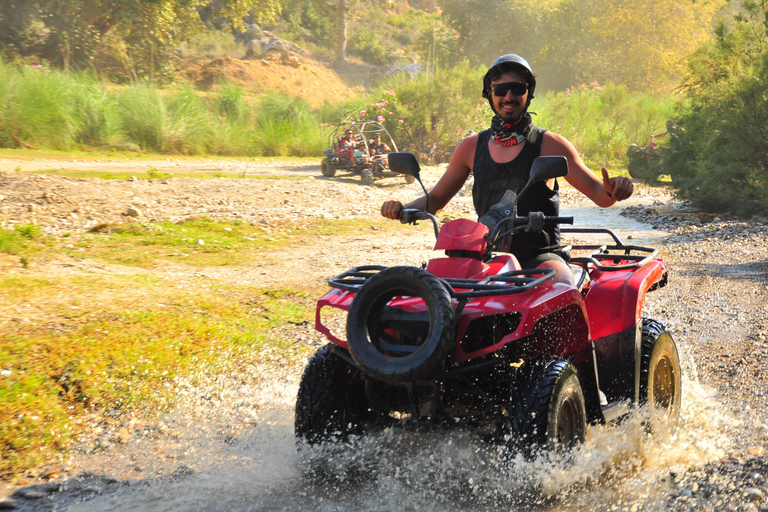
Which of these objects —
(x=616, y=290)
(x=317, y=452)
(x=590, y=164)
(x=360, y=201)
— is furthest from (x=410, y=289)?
(x=590, y=164)

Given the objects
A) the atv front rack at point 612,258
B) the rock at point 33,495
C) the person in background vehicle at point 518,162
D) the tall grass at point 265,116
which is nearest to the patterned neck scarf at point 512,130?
the person in background vehicle at point 518,162

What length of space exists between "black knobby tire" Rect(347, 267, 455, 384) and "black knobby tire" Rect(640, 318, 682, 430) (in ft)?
5.13

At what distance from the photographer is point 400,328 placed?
3.06m

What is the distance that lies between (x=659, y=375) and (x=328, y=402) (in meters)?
1.99

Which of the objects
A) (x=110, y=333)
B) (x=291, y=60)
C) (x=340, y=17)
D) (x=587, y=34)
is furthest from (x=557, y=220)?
(x=587, y=34)

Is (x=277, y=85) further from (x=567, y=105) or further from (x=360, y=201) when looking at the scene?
(x=360, y=201)

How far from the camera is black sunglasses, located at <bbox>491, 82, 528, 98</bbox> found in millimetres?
3926

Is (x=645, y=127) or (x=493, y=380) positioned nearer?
(x=493, y=380)

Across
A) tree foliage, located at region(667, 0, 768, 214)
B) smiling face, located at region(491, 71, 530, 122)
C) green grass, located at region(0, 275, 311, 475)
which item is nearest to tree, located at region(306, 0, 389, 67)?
tree foliage, located at region(667, 0, 768, 214)

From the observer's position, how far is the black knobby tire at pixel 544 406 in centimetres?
287

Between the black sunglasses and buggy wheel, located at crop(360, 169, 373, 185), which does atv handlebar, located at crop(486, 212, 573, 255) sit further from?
buggy wheel, located at crop(360, 169, 373, 185)

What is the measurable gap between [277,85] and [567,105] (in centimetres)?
2158

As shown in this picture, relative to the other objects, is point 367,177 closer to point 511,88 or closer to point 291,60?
point 511,88

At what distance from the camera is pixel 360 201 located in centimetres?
1570
